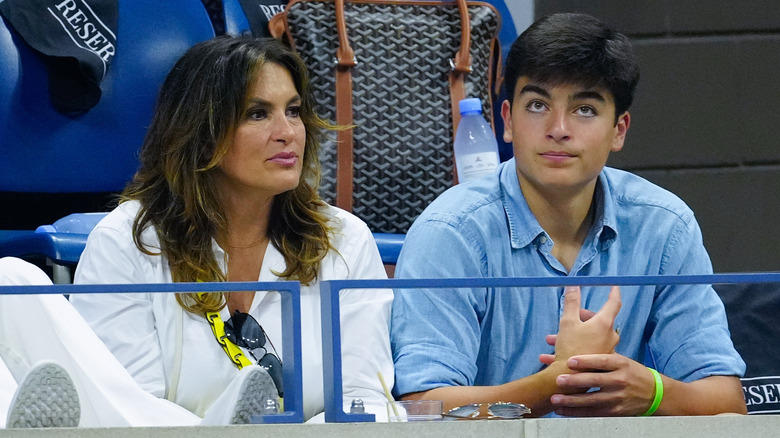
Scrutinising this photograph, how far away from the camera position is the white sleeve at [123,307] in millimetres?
1013

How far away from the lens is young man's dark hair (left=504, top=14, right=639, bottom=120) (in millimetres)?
1530

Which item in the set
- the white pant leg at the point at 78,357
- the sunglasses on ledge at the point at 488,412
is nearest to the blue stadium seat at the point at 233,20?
the white pant leg at the point at 78,357

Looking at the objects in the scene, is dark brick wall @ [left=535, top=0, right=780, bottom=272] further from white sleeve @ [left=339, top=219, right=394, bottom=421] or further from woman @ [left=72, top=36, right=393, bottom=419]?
white sleeve @ [left=339, top=219, right=394, bottom=421]

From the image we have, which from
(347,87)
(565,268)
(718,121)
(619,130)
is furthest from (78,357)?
(718,121)

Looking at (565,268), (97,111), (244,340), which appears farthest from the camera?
(97,111)

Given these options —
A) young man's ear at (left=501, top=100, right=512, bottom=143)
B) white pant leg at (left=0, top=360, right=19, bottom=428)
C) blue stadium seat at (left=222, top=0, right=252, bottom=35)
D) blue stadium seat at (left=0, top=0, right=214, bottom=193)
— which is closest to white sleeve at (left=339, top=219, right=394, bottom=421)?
white pant leg at (left=0, top=360, right=19, bottom=428)

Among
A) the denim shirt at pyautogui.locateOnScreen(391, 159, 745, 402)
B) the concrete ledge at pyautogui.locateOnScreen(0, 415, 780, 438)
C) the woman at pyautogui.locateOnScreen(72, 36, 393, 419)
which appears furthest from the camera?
the woman at pyautogui.locateOnScreen(72, 36, 393, 419)

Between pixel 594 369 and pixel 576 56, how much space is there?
57 centimetres

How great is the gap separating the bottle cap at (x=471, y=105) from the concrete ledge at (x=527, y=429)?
97 centimetres

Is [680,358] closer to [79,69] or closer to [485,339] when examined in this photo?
[485,339]

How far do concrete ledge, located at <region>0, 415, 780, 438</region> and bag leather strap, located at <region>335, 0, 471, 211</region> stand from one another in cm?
98

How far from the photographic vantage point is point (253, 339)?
3.91 ft

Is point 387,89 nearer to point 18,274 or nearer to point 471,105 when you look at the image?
point 471,105

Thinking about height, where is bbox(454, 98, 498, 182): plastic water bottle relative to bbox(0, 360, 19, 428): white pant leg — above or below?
above
